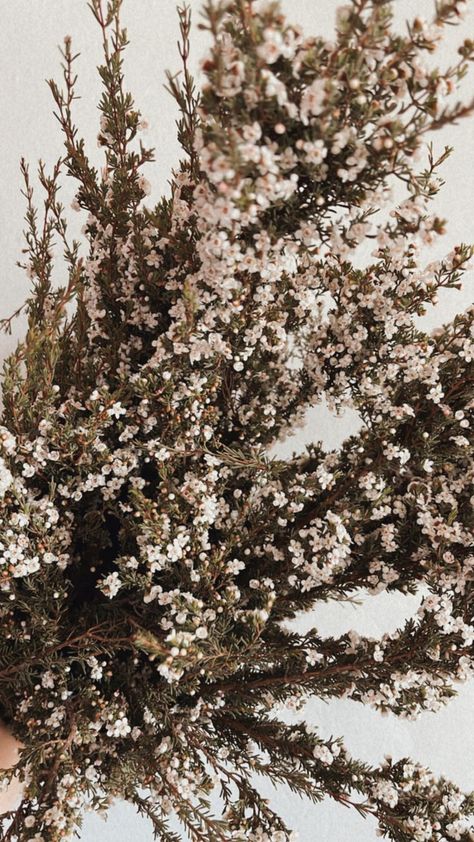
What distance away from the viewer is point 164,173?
1362 millimetres

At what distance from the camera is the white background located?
1.32m

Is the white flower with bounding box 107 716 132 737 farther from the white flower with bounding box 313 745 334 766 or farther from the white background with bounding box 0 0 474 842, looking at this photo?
the white background with bounding box 0 0 474 842

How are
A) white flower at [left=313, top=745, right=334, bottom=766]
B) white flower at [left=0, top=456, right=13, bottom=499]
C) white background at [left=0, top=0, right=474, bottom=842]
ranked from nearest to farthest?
white flower at [left=0, top=456, right=13, bottom=499] < white flower at [left=313, top=745, right=334, bottom=766] < white background at [left=0, top=0, right=474, bottom=842]

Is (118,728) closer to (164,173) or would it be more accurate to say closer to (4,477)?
(4,477)

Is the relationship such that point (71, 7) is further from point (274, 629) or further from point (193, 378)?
point (274, 629)

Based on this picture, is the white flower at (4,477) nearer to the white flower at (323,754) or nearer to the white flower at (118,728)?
the white flower at (118,728)

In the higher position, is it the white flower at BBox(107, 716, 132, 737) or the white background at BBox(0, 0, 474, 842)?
the white background at BBox(0, 0, 474, 842)

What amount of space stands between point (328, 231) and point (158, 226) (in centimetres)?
18

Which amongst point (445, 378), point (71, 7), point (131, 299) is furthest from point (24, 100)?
point (445, 378)

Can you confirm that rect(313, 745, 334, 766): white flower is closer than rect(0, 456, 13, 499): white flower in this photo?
No

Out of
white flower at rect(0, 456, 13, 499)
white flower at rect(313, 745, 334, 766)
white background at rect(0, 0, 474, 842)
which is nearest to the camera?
white flower at rect(0, 456, 13, 499)

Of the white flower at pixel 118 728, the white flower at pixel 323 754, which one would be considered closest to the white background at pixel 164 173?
the white flower at pixel 323 754

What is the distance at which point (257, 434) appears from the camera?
0.90m

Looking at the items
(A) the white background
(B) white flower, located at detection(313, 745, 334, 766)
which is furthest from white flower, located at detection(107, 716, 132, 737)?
(A) the white background
